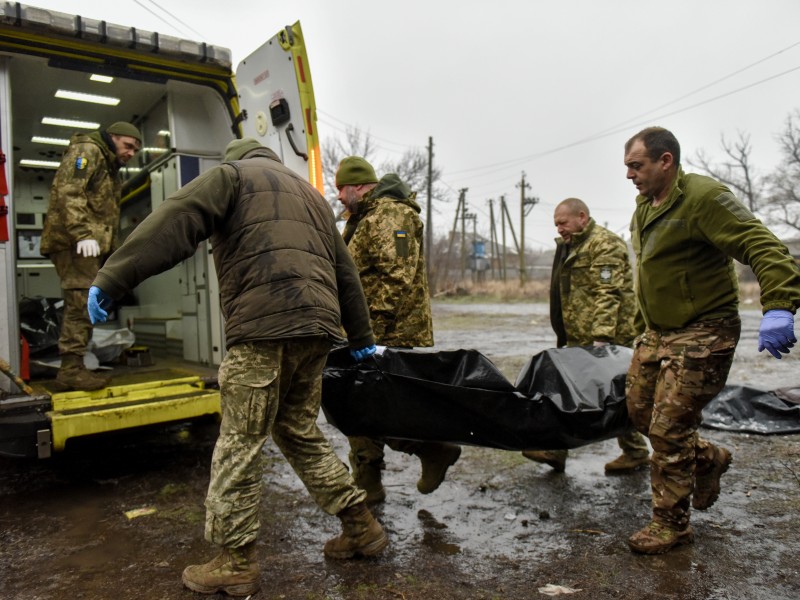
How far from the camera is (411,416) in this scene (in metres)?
3.00

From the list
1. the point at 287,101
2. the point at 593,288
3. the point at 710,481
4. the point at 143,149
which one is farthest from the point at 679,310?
the point at 143,149

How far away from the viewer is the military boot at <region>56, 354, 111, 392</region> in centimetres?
427

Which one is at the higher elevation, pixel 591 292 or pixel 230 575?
pixel 591 292

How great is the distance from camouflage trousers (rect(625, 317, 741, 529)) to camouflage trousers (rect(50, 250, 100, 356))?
3.70 meters

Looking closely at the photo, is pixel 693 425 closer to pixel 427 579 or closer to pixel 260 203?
pixel 427 579

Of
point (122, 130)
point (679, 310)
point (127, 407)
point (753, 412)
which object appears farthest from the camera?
point (753, 412)

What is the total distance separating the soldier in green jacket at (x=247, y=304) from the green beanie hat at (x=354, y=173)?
0.90m

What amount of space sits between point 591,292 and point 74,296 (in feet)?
11.6

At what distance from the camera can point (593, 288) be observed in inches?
165

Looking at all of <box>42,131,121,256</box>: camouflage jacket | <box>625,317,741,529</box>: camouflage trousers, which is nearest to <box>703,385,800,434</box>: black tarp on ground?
<box>625,317,741,529</box>: camouflage trousers

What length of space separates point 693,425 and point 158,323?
17.4 feet

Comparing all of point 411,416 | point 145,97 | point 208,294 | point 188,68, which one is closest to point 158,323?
point 208,294

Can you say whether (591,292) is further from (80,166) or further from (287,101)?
(80,166)

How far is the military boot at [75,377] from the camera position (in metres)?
4.27
